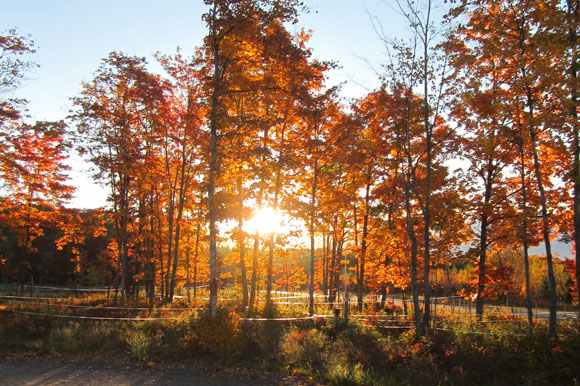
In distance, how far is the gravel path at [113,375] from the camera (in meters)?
8.72

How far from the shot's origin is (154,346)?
11016mm

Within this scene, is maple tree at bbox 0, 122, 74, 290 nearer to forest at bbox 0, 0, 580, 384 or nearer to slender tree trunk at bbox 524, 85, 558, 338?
forest at bbox 0, 0, 580, 384

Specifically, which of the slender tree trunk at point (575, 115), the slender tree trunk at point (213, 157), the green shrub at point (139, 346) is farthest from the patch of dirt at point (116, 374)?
the slender tree trunk at point (575, 115)

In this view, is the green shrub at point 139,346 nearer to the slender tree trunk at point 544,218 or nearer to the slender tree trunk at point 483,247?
the slender tree trunk at point 544,218

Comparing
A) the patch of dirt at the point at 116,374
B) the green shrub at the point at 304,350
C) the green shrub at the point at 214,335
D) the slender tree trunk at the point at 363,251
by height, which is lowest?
the patch of dirt at the point at 116,374

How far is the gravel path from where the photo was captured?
8.72 m

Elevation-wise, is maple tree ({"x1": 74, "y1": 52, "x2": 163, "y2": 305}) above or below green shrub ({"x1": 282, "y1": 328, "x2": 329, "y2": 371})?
above

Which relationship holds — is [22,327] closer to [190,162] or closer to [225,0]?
[190,162]

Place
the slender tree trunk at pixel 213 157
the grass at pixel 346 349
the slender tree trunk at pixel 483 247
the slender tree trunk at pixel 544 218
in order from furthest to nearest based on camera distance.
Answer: the slender tree trunk at pixel 483 247
the slender tree trunk at pixel 213 157
the slender tree trunk at pixel 544 218
the grass at pixel 346 349

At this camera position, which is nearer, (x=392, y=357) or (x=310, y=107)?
(x=392, y=357)

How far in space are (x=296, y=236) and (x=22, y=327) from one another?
1223 cm

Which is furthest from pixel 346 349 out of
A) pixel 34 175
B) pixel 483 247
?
pixel 34 175

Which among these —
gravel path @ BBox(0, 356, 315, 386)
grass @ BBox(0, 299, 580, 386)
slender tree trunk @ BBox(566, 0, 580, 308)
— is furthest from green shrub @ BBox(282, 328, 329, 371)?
slender tree trunk @ BBox(566, 0, 580, 308)

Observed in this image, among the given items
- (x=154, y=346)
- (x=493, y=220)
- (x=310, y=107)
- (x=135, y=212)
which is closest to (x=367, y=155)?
(x=310, y=107)
